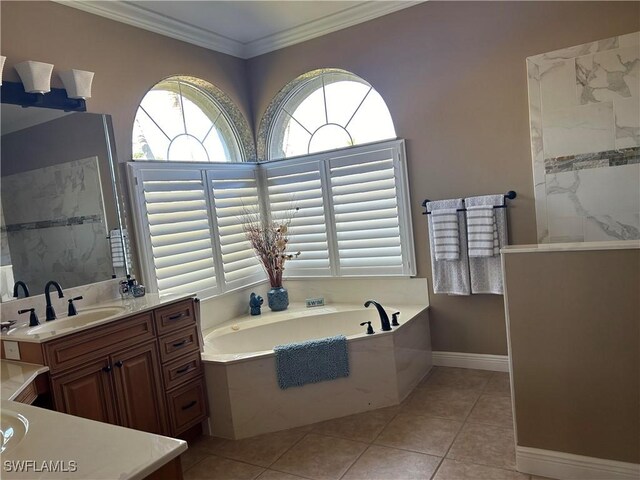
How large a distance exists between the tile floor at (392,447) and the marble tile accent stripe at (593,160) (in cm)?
154

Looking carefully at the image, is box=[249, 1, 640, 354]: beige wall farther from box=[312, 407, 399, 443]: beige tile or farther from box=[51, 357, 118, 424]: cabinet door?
box=[51, 357, 118, 424]: cabinet door

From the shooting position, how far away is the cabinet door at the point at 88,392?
2289 mm

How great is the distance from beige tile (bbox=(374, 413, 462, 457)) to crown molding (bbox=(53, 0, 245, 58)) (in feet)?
10.4

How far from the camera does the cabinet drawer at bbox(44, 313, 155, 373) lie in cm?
227

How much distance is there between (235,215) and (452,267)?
1.84 meters

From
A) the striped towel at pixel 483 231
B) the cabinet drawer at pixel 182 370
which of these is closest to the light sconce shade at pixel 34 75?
the cabinet drawer at pixel 182 370

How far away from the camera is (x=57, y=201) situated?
2.90 metres

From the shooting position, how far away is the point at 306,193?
13.8 feet

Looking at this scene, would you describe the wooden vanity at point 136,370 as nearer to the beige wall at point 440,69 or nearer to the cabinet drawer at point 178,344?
the cabinet drawer at point 178,344

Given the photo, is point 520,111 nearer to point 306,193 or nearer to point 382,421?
point 306,193

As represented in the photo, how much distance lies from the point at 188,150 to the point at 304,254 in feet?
4.34

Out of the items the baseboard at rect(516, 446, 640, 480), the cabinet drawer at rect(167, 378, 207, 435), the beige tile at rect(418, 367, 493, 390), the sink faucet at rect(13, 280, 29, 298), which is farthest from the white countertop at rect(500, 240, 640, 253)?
the sink faucet at rect(13, 280, 29, 298)

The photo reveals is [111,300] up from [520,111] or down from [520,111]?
down

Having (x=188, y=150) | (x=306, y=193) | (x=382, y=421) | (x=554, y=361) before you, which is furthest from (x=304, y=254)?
(x=554, y=361)
